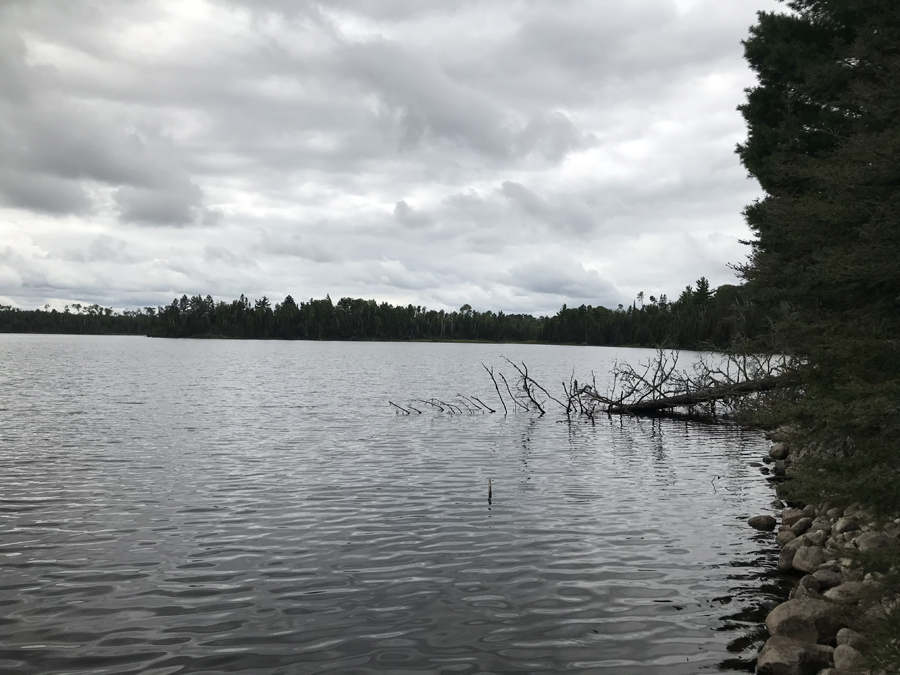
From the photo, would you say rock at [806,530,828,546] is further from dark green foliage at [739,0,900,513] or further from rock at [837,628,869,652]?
rock at [837,628,869,652]

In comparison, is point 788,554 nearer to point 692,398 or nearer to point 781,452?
point 781,452

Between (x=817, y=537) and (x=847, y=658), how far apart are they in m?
6.28

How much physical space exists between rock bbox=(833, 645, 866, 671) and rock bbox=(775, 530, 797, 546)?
678 cm

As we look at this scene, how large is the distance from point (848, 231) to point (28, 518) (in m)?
19.0

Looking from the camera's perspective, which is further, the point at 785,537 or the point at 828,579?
the point at 785,537

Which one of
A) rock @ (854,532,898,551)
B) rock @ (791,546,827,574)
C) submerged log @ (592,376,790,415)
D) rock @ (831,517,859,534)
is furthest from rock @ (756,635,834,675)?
submerged log @ (592,376,790,415)

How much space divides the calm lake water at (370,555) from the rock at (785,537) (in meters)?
0.31

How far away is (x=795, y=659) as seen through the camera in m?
8.30

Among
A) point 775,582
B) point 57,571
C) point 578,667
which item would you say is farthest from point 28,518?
point 775,582

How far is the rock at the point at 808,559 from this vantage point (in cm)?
1223

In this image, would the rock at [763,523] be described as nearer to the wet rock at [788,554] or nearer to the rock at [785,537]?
the rock at [785,537]

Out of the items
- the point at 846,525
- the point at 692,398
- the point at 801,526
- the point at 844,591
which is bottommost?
the point at 801,526

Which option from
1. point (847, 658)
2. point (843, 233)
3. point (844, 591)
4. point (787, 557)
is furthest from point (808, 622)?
point (843, 233)

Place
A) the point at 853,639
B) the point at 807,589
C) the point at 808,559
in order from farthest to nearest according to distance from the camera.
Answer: the point at 808,559, the point at 807,589, the point at 853,639
